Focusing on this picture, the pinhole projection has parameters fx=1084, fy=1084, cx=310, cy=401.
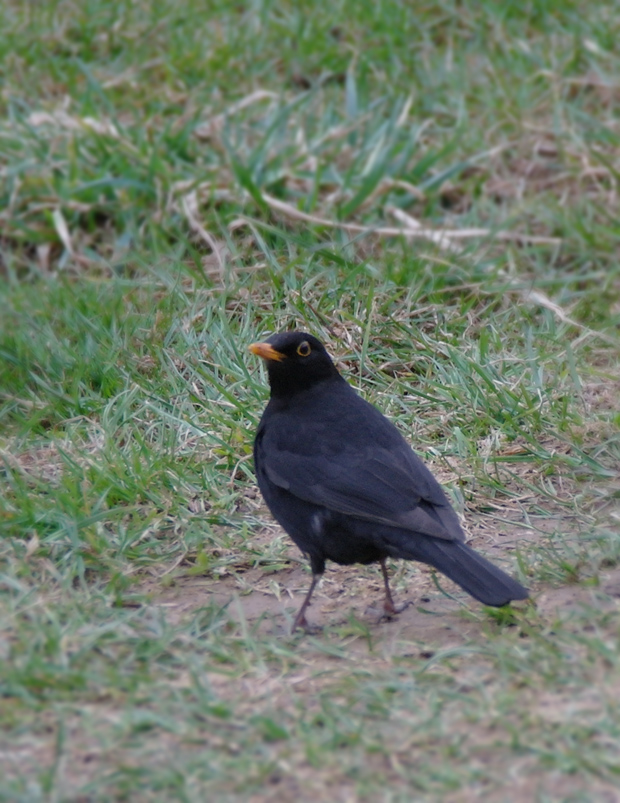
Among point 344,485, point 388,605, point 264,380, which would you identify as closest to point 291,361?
point 344,485

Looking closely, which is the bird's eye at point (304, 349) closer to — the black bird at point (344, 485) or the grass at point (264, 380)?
the black bird at point (344, 485)

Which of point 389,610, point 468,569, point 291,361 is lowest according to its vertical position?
point 389,610

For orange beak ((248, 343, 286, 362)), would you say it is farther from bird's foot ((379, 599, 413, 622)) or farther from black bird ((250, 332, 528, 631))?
bird's foot ((379, 599, 413, 622))

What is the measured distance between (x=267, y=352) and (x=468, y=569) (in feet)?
4.45

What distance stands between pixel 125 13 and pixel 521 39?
326cm

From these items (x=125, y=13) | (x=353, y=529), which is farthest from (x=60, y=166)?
(x=353, y=529)

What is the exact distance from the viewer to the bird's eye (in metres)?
4.56

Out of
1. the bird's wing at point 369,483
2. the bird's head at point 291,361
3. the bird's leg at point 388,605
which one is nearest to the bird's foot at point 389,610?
the bird's leg at point 388,605

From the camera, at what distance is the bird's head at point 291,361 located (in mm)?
4547

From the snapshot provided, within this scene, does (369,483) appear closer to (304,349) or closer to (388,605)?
(388,605)

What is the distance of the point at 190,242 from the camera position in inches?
270

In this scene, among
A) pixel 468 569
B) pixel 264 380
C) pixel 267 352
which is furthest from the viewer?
pixel 264 380

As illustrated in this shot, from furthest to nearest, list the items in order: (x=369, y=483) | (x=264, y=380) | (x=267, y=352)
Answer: (x=264, y=380) → (x=267, y=352) → (x=369, y=483)

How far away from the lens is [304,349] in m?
4.58
